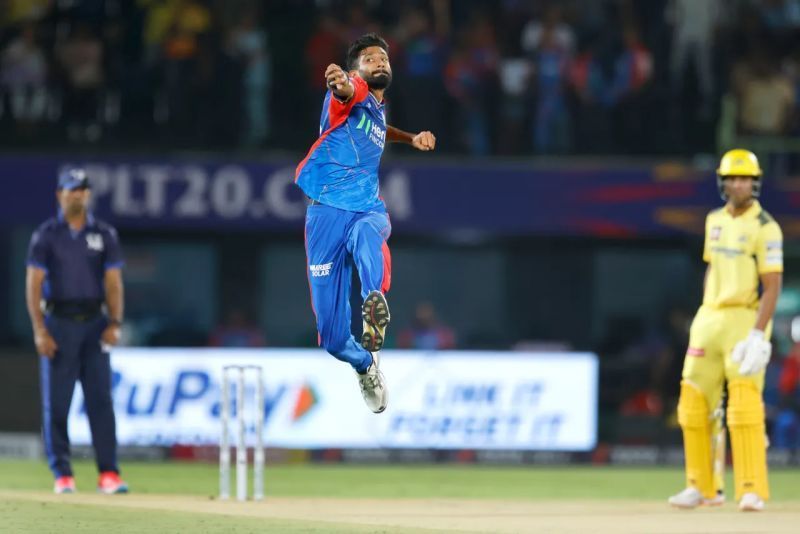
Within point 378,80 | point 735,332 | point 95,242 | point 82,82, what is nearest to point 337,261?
point 378,80

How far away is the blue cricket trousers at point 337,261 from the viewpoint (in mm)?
10430

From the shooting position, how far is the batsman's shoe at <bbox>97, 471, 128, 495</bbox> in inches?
515

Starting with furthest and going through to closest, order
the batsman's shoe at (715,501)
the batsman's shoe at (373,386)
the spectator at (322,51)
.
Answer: the spectator at (322,51) < the batsman's shoe at (715,501) < the batsman's shoe at (373,386)

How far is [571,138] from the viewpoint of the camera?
65.0ft

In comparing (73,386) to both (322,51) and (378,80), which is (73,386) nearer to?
(378,80)

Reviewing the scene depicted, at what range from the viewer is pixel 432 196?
64.7 feet

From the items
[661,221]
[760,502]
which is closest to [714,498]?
[760,502]

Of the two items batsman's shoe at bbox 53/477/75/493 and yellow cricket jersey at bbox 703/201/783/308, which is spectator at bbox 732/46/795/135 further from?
batsman's shoe at bbox 53/477/75/493

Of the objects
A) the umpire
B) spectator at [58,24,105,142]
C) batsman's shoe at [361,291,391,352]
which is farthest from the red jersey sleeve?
spectator at [58,24,105,142]

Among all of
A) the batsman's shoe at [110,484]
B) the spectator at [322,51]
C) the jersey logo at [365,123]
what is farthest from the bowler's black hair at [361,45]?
the spectator at [322,51]

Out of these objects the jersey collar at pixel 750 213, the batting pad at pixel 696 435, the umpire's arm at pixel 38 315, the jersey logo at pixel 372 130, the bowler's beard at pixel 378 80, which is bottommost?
the batting pad at pixel 696 435

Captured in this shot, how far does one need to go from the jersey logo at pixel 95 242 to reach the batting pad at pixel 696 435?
14.9ft

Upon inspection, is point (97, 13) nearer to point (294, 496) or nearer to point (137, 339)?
point (137, 339)

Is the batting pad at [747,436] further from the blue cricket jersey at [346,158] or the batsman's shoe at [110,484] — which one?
the batsman's shoe at [110,484]
